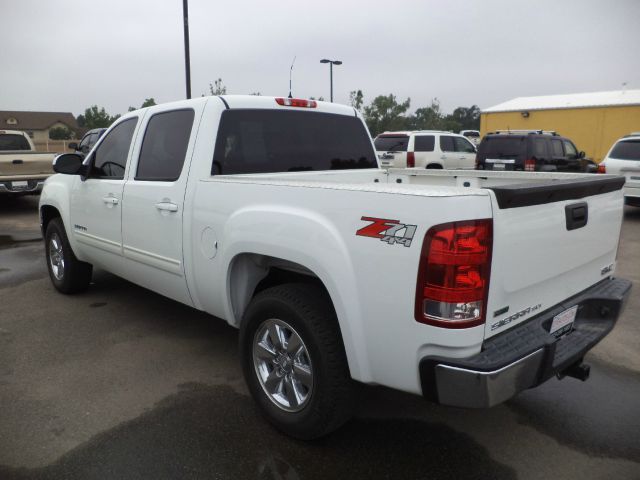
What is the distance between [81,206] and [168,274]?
5.56 ft

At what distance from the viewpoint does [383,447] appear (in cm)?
288

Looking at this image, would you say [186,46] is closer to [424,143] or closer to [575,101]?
[424,143]

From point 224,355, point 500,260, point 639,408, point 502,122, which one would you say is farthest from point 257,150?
point 502,122

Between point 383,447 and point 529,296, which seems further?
point 383,447

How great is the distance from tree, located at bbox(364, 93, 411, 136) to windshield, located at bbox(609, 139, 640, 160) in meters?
36.7

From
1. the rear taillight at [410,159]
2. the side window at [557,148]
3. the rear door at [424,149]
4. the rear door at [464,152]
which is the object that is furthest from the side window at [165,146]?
the rear door at [464,152]

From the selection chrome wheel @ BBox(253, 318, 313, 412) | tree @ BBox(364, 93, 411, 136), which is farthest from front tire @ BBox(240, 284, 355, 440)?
tree @ BBox(364, 93, 411, 136)

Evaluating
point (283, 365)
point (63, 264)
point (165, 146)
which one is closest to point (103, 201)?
point (165, 146)

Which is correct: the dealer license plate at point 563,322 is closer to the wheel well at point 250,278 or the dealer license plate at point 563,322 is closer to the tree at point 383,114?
the wheel well at point 250,278

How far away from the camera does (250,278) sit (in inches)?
128

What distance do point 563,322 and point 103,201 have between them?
3.62 meters

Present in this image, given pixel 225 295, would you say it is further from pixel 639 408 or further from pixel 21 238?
pixel 21 238

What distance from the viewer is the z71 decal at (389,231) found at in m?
2.19

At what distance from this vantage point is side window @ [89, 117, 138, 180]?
14.5 ft
